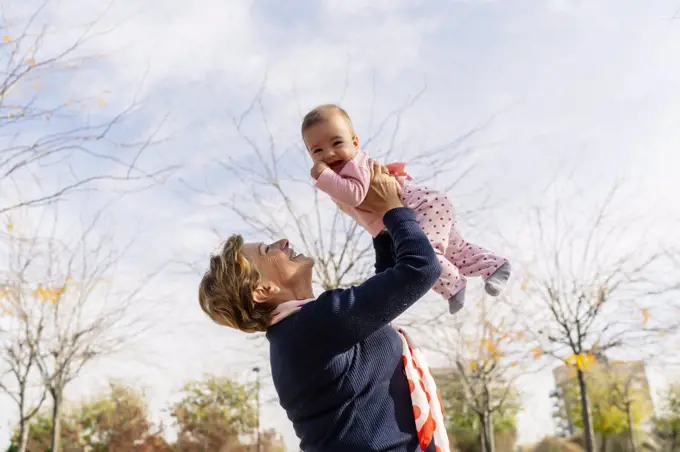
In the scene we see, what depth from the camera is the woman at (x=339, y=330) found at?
1.73 meters

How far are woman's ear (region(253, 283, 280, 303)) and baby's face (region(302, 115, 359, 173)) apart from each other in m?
0.48

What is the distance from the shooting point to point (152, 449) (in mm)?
23953

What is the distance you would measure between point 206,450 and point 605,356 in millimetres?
18712

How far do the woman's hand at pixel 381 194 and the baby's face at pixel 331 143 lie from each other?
0.15 metres

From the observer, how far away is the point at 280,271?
6.62ft

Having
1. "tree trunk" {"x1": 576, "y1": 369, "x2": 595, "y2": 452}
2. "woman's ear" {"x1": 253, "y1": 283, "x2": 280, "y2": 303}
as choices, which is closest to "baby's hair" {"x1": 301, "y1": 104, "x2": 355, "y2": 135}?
"woman's ear" {"x1": 253, "y1": 283, "x2": 280, "y2": 303}

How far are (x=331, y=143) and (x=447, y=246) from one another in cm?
58

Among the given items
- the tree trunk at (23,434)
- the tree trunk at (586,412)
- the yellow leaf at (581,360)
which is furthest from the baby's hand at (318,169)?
the tree trunk at (586,412)

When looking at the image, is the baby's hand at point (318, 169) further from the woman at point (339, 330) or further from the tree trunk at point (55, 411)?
the tree trunk at point (55, 411)

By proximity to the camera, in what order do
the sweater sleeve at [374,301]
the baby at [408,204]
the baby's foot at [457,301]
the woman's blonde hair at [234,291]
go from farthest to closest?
1. the baby's foot at [457,301]
2. the baby at [408,204]
3. the woman's blonde hair at [234,291]
4. the sweater sleeve at [374,301]

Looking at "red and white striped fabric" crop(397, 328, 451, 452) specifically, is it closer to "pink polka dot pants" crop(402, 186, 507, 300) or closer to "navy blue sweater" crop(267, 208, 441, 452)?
"navy blue sweater" crop(267, 208, 441, 452)

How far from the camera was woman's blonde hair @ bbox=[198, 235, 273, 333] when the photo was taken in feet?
6.38

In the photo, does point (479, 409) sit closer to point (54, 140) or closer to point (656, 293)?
point (656, 293)

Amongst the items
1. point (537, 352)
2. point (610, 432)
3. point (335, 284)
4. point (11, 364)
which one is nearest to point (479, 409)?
point (537, 352)
